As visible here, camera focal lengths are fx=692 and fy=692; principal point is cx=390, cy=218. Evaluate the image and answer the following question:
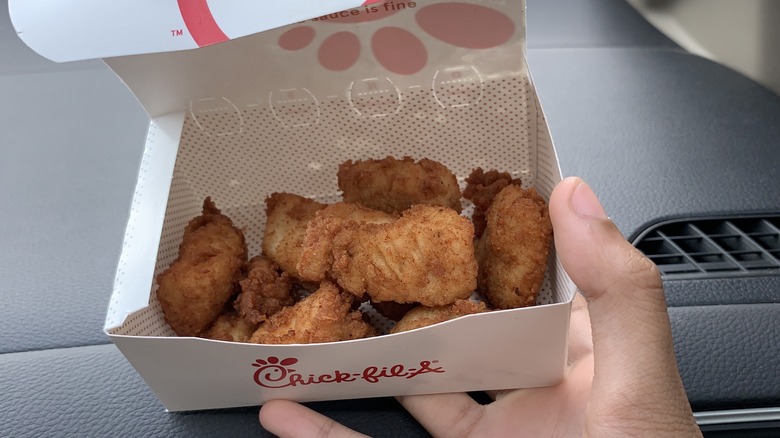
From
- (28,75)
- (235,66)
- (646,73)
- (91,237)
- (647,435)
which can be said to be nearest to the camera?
(647,435)

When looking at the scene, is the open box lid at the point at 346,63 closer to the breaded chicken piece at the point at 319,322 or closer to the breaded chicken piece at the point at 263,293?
the breaded chicken piece at the point at 263,293

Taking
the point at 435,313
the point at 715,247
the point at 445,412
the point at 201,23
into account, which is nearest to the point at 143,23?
the point at 201,23

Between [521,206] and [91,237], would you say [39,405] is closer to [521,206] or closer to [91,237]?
[91,237]

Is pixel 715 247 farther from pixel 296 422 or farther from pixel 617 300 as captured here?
pixel 296 422

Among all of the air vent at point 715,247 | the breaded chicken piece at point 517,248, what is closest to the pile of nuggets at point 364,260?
the breaded chicken piece at point 517,248

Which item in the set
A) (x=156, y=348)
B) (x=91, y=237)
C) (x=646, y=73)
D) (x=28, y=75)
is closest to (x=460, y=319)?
(x=156, y=348)

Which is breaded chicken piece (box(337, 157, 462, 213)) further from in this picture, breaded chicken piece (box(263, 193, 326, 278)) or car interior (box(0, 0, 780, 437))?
car interior (box(0, 0, 780, 437))
